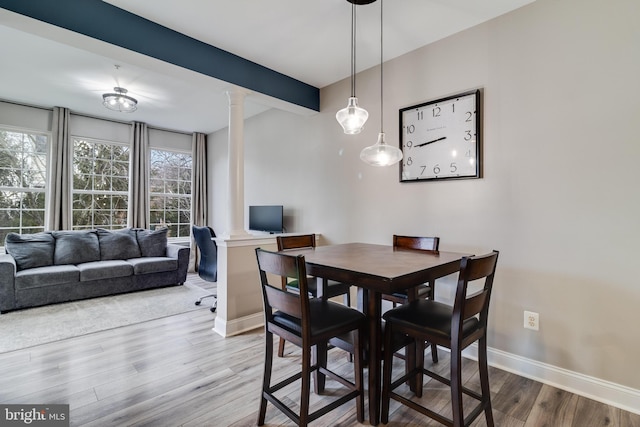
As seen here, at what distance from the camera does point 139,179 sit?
525cm

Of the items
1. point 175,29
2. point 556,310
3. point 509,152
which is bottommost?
point 556,310

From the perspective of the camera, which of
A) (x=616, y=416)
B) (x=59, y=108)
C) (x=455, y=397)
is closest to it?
(x=455, y=397)

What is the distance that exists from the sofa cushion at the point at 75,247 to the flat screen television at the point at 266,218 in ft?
7.42

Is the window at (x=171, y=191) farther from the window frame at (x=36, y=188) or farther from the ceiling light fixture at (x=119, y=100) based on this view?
the ceiling light fixture at (x=119, y=100)

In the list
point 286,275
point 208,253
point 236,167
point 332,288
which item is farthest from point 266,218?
point 286,275

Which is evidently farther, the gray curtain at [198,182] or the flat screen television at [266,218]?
the gray curtain at [198,182]

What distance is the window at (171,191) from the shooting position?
557 cm

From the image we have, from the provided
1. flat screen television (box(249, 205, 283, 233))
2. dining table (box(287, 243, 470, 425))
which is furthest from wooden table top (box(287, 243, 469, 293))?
flat screen television (box(249, 205, 283, 233))

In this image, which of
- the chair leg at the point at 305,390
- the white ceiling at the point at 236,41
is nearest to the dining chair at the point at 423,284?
the chair leg at the point at 305,390

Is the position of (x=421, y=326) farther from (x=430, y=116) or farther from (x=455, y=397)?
(x=430, y=116)

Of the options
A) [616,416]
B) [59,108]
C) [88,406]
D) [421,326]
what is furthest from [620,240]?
[59,108]

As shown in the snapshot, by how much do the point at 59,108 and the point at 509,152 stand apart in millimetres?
5866

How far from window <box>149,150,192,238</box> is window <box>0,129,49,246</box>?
4.84 feet

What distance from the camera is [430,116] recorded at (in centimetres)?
264
